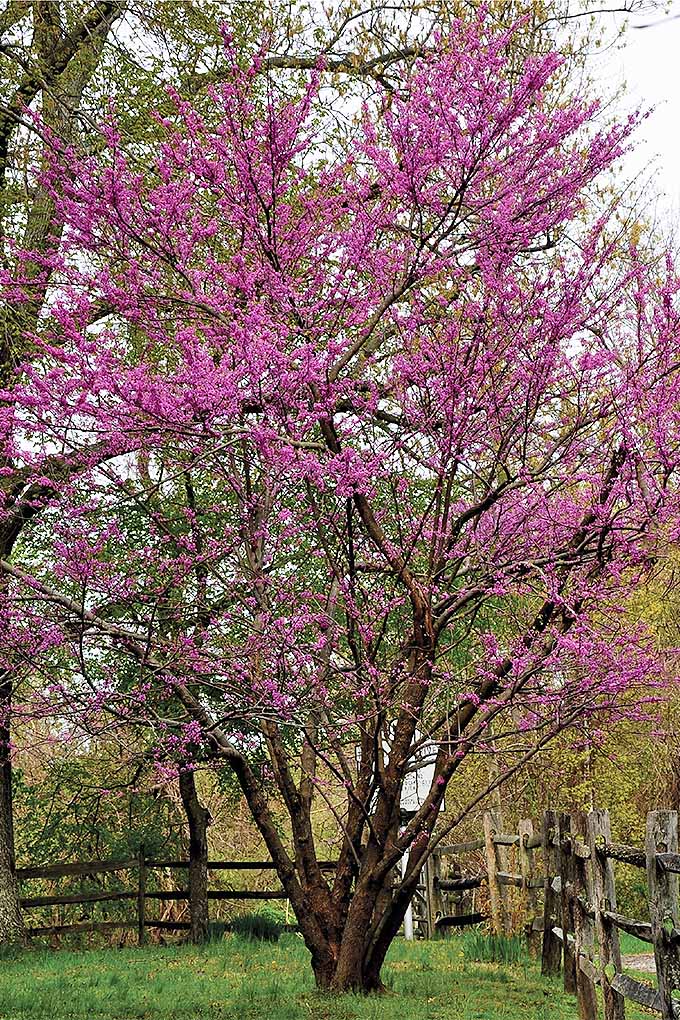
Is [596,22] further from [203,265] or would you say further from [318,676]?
[318,676]

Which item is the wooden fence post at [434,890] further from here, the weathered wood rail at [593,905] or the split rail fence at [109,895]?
Result: the weathered wood rail at [593,905]

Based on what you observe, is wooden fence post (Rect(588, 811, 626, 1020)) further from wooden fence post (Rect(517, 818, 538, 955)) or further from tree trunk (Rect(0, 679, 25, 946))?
tree trunk (Rect(0, 679, 25, 946))

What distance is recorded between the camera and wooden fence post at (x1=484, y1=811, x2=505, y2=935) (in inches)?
457

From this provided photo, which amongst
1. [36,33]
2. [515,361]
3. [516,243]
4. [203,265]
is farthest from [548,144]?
[36,33]

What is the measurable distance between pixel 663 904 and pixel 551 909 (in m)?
4.62

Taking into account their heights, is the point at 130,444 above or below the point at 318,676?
above

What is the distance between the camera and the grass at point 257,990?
7383mm

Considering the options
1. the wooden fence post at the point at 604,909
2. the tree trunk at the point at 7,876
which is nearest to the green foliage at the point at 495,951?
the wooden fence post at the point at 604,909

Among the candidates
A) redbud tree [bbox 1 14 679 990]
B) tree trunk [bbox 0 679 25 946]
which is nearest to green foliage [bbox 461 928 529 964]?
redbud tree [bbox 1 14 679 990]

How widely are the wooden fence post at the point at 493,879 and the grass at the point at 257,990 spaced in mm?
484

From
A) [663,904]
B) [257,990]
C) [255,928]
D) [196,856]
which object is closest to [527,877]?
[257,990]

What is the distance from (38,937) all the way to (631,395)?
10261 millimetres

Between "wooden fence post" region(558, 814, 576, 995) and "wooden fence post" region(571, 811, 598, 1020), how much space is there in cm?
16

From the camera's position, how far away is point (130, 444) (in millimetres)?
7180
